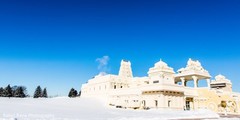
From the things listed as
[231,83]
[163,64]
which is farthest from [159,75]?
[231,83]

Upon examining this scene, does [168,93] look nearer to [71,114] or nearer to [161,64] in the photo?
[161,64]

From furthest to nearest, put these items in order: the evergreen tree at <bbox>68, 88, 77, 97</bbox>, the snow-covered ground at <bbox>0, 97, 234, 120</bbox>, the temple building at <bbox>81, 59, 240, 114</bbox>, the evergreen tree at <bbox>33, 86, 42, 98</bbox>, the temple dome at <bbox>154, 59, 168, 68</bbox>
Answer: the evergreen tree at <bbox>68, 88, 77, 97</bbox> → the evergreen tree at <bbox>33, 86, 42, 98</bbox> → the temple dome at <bbox>154, 59, 168, 68</bbox> → the temple building at <bbox>81, 59, 240, 114</bbox> → the snow-covered ground at <bbox>0, 97, 234, 120</bbox>

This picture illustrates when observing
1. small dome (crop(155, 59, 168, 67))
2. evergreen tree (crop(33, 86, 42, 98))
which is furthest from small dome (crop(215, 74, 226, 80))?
evergreen tree (crop(33, 86, 42, 98))

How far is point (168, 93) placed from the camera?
4972 centimetres

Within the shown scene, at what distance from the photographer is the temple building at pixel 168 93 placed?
162 feet

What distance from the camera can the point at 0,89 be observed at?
102875 millimetres

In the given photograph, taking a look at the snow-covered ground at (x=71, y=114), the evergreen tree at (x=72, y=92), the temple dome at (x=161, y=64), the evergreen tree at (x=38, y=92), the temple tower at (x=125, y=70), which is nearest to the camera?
the snow-covered ground at (x=71, y=114)

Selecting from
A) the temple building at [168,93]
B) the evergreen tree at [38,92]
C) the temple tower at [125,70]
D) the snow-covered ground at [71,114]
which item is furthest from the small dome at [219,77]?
the evergreen tree at [38,92]

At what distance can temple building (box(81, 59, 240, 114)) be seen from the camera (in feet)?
162

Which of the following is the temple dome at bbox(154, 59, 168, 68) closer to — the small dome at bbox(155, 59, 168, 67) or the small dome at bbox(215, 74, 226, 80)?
the small dome at bbox(155, 59, 168, 67)

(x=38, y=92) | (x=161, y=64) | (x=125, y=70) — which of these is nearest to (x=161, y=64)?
(x=161, y=64)

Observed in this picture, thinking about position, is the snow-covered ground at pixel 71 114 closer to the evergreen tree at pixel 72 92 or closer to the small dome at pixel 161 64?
the small dome at pixel 161 64

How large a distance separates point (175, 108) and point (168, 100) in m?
2.20

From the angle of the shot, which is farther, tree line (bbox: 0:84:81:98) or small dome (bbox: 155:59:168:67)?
tree line (bbox: 0:84:81:98)
